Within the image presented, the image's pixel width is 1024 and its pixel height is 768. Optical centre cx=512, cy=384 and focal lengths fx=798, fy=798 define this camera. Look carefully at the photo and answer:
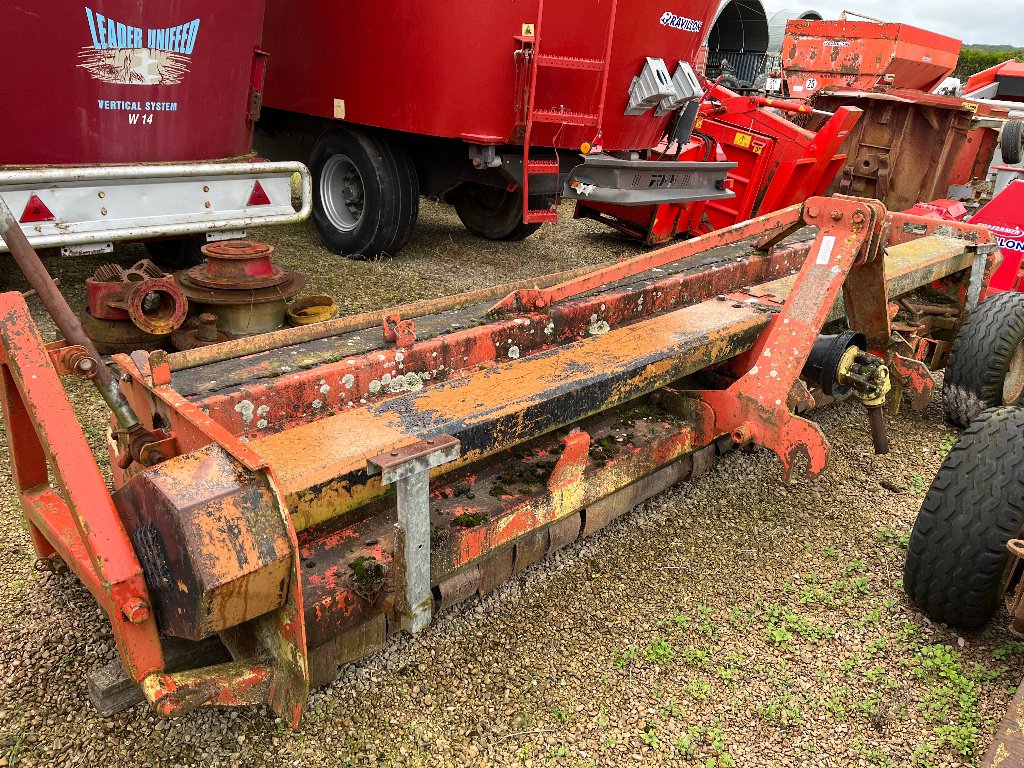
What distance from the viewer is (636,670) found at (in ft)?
7.56

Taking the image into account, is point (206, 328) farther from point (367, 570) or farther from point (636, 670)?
point (636, 670)

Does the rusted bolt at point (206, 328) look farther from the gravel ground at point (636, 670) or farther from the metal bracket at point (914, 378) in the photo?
the metal bracket at point (914, 378)

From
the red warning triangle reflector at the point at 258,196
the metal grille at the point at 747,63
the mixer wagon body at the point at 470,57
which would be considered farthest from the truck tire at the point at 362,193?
the metal grille at the point at 747,63

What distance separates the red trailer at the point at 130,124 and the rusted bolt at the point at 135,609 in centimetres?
243

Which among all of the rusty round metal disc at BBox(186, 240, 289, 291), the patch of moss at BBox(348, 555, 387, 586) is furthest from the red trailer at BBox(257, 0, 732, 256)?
the patch of moss at BBox(348, 555, 387, 586)

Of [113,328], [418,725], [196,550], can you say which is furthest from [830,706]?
[113,328]

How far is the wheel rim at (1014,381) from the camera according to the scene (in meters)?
3.98

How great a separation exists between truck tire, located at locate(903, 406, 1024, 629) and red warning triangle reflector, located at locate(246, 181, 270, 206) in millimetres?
3300

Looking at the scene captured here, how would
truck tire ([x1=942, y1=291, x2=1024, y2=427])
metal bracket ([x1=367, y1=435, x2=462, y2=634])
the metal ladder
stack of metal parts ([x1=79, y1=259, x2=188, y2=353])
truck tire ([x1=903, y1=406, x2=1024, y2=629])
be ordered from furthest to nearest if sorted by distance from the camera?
1. the metal ladder
2. truck tire ([x1=942, y1=291, x2=1024, y2=427])
3. stack of metal parts ([x1=79, y1=259, x2=188, y2=353])
4. truck tire ([x1=903, y1=406, x2=1024, y2=629])
5. metal bracket ([x1=367, y1=435, x2=462, y2=634])

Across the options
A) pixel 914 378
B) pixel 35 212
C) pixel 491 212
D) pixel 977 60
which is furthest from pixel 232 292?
pixel 977 60

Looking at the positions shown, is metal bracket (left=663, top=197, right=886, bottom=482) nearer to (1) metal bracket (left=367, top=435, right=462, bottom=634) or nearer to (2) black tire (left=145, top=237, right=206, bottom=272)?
(1) metal bracket (left=367, top=435, right=462, bottom=634)

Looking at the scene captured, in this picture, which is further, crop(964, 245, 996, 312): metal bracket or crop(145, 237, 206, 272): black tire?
crop(145, 237, 206, 272): black tire

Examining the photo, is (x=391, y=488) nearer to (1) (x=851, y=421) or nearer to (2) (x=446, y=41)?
(1) (x=851, y=421)

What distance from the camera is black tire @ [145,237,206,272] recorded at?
15.4 feet
